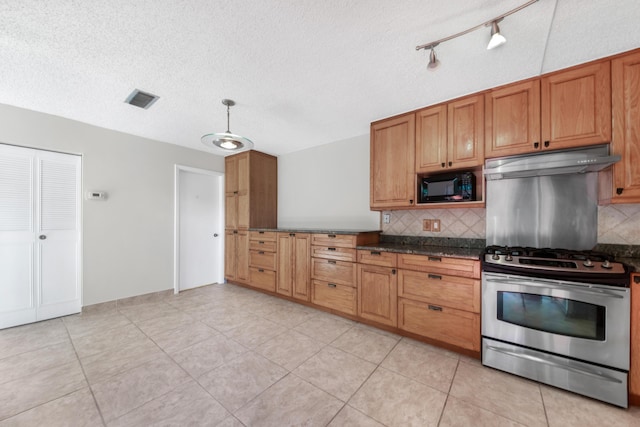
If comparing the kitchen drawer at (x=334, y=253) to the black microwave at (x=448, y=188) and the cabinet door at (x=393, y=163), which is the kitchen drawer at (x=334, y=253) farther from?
the black microwave at (x=448, y=188)

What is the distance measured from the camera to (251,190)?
13.7ft

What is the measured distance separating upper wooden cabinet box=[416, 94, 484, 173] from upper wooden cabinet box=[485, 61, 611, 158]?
0.28ft

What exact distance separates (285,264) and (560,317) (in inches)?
114

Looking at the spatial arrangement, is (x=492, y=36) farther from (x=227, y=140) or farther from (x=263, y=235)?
(x=263, y=235)

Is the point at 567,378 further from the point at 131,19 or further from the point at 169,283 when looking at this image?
the point at 169,283

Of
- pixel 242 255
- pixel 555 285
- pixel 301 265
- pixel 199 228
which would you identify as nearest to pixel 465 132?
pixel 555 285

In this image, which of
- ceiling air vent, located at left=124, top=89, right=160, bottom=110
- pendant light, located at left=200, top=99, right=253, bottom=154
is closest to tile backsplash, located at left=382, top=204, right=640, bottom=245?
pendant light, located at left=200, top=99, right=253, bottom=154

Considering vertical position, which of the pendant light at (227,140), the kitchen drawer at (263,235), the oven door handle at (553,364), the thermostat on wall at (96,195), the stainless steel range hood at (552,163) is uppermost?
the pendant light at (227,140)

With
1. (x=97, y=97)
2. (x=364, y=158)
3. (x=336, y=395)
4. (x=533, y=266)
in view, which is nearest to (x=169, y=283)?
(x=97, y=97)

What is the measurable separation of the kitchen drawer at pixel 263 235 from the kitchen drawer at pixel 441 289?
2.01m

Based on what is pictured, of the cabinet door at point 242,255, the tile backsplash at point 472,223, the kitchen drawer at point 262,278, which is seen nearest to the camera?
the tile backsplash at point 472,223

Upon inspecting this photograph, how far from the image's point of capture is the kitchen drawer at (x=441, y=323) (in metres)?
2.09

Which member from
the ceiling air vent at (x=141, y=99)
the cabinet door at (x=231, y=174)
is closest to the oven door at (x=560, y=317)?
the ceiling air vent at (x=141, y=99)

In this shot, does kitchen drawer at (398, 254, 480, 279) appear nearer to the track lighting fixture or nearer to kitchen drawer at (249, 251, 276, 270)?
the track lighting fixture
